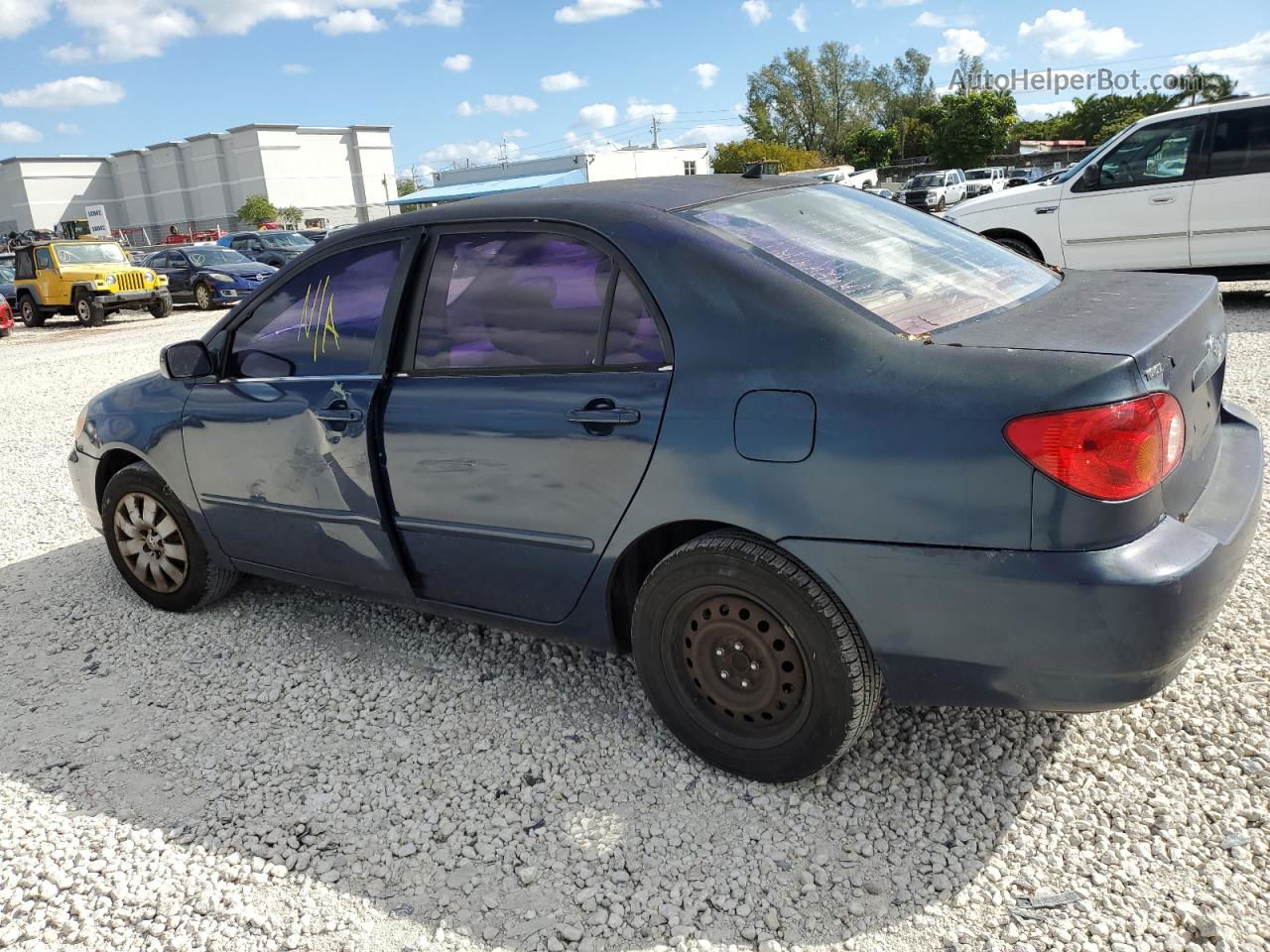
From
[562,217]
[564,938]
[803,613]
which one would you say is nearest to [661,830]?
[564,938]

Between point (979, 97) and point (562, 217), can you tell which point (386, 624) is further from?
point (979, 97)

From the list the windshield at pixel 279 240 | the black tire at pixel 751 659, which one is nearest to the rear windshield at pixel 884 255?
the black tire at pixel 751 659

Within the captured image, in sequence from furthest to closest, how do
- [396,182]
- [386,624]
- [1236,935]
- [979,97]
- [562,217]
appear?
[396,182] → [979,97] → [386,624] → [562,217] → [1236,935]

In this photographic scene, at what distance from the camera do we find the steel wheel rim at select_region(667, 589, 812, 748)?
98.1 inches

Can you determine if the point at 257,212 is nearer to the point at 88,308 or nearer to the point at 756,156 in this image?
the point at 756,156

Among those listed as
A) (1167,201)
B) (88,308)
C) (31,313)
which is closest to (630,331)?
(1167,201)

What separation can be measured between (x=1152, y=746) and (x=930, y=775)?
2.10ft

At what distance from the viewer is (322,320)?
339cm

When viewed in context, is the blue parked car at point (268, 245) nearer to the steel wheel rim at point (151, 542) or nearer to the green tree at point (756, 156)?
the steel wheel rim at point (151, 542)

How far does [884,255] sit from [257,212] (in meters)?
87.6

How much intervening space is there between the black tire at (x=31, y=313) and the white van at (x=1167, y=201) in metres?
20.4

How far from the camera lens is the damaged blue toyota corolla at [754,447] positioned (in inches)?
83.1

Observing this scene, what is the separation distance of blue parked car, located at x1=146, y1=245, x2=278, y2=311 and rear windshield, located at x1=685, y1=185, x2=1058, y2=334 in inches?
801

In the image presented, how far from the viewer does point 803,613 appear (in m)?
2.38
